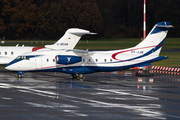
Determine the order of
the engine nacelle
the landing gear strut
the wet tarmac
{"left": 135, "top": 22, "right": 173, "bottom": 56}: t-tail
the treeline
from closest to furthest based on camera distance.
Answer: the wet tarmac
the engine nacelle
the landing gear strut
{"left": 135, "top": 22, "right": 173, "bottom": 56}: t-tail
the treeline

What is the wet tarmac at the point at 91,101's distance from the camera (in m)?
14.5

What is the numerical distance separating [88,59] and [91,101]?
11570 millimetres

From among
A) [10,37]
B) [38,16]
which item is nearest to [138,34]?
[38,16]

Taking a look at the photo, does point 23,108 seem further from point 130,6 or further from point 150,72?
point 130,6

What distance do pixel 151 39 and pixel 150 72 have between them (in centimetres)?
361

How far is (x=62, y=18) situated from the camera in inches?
4956

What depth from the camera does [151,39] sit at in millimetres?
29938

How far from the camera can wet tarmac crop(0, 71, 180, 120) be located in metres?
14.5

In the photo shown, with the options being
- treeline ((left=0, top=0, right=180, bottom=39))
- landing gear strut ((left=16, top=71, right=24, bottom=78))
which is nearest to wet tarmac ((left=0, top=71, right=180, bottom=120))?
landing gear strut ((left=16, top=71, right=24, bottom=78))

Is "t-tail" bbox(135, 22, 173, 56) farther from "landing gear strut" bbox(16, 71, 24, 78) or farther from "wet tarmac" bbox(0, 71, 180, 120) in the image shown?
"landing gear strut" bbox(16, 71, 24, 78)

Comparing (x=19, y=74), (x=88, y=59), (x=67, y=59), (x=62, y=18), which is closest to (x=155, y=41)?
(x=88, y=59)

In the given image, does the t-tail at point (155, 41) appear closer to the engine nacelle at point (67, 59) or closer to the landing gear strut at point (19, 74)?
the engine nacelle at point (67, 59)

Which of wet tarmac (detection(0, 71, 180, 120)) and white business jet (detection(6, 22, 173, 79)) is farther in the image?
white business jet (detection(6, 22, 173, 79))

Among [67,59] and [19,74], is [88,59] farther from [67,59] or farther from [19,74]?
[19,74]
